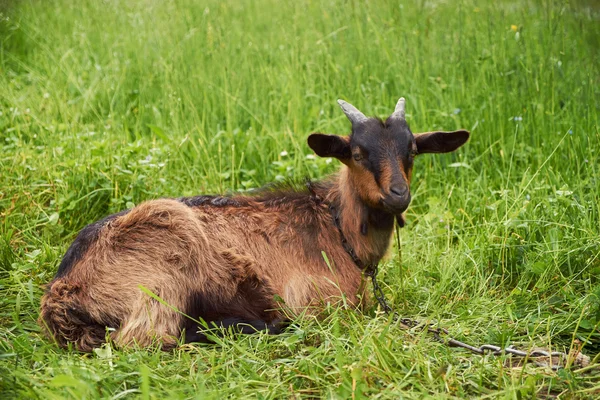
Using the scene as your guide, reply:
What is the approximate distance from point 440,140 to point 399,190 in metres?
0.73

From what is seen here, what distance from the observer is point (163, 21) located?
8070mm

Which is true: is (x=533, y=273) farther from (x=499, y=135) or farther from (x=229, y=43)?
(x=229, y=43)

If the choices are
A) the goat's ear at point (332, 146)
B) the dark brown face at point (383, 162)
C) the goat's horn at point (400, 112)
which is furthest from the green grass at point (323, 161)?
the goat's horn at point (400, 112)

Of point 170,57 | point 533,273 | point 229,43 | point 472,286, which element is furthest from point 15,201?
point 533,273

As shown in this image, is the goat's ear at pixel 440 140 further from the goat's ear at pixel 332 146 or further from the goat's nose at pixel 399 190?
the goat's nose at pixel 399 190

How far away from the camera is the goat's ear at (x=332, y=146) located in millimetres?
4207

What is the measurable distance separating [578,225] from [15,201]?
408cm

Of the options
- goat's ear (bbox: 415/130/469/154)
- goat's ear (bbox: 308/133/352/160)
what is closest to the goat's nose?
goat's ear (bbox: 308/133/352/160)

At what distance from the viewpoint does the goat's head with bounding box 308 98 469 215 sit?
155 inches

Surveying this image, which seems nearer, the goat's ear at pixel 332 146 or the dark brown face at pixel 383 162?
the dark brown face at pixel 383 162

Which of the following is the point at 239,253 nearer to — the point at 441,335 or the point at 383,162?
the point at 383,162

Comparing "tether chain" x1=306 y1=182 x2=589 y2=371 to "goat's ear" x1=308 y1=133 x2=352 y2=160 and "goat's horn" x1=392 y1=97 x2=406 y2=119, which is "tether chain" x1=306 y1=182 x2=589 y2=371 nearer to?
"goat's ear" x1=308 y1=133 x2=352 y2=160

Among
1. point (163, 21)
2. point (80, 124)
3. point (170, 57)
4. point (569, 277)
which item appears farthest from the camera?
point (163, 21)

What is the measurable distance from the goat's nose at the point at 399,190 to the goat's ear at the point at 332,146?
0.48 metres
